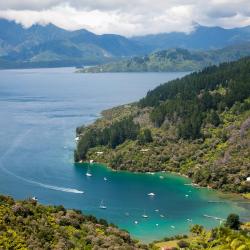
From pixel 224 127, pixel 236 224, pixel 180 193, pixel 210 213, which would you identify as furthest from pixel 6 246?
pixel 224 127

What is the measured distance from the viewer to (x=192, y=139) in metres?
166

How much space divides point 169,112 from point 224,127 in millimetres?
23627

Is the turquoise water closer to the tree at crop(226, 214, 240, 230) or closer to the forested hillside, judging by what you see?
the forested hillside

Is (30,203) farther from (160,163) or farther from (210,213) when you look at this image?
(160,163)

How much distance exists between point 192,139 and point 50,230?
9852 cm

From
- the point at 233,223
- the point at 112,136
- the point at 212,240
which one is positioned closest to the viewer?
the point at 212,240

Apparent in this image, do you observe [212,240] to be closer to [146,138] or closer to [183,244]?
[183,244]

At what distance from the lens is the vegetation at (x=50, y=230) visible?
6822 cm

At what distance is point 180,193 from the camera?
130375mm

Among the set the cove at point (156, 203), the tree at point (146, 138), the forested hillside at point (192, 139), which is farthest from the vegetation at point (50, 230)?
the tree at point (146, 138)

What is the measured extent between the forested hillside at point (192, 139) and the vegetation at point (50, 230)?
57417 mm

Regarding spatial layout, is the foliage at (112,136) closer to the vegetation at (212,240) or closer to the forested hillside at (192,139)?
the forested hillside at (192,139)

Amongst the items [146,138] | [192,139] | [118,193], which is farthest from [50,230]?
[146,138]

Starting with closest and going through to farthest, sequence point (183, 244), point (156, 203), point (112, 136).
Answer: point (183, 244) → point (156, 203) → point (112, 136)
